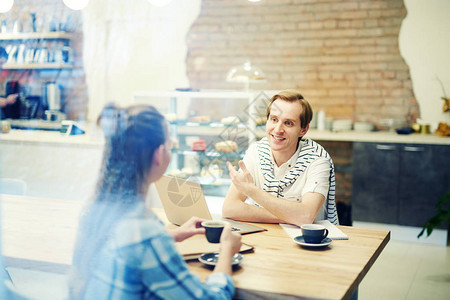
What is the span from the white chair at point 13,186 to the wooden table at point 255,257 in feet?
0.11

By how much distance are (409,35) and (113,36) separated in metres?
3.79

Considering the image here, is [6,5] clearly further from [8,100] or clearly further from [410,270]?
[410,270]

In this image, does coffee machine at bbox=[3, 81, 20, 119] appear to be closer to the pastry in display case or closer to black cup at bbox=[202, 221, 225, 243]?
black cup at bbox=[202, 221, 225, 243]

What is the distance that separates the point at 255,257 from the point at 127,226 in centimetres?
53

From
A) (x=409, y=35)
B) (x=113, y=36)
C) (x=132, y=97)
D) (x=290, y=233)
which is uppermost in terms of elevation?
(x=409, y=35)

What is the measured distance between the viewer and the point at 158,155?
0.88m

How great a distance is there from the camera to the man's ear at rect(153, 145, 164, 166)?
2.85ft

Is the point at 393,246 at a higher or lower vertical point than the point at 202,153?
lower

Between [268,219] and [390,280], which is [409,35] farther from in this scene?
[268,219]

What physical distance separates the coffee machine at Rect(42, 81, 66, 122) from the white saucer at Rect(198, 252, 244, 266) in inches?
18.7

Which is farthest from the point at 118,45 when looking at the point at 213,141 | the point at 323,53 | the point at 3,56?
the point at 323,53

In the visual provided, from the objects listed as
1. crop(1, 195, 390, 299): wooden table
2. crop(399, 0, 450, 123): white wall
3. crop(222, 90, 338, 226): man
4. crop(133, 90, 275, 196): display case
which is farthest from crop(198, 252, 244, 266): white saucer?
crop(399, 0, 450, 123): white wall

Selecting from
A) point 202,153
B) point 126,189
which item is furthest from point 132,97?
point 202,153

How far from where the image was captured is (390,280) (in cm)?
296
